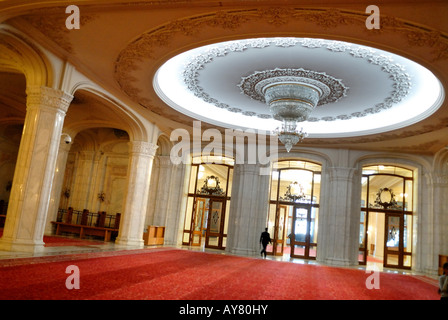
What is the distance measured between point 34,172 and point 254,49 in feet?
17.0

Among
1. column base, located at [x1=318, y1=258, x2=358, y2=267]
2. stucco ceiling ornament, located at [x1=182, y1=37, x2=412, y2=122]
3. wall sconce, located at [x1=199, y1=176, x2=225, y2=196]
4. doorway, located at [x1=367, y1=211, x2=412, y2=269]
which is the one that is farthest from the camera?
wall sconce, located at [x1=199, y1=176, x2=225, y2=196]

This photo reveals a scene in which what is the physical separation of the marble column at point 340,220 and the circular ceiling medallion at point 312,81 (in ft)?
7.46

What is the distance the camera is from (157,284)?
5.98m

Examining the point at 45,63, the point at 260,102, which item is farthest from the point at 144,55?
the point at 260,102

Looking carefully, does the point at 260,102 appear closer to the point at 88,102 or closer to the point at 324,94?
the point at 324,94

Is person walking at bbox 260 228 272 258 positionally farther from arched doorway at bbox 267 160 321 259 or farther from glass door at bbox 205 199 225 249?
glass door at bbox 205 199 225 249

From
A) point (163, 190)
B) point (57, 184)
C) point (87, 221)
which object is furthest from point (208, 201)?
point (57, 184)

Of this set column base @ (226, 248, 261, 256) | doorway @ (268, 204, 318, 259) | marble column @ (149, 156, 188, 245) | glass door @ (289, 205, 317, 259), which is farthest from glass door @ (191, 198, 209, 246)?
glass door @ (289, 205, 317, 259)

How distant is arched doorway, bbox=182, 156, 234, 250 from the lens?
1617 cm

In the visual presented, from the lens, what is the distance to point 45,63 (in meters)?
8.26

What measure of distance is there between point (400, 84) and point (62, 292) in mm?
8141

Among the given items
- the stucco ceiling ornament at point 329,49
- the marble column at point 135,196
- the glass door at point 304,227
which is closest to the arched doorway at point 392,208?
the glass door at point 304,227

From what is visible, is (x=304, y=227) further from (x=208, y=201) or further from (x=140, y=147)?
(x=140, y=147)

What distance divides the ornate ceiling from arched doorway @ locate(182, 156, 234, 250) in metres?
4.65
